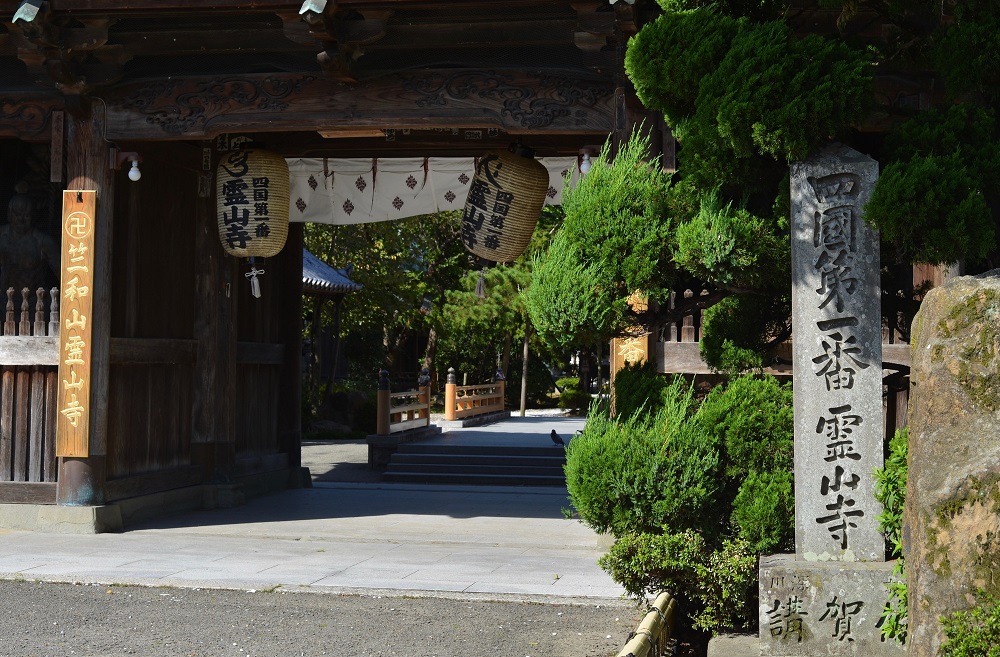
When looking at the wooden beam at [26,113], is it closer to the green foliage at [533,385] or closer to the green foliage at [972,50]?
the green foliage at [972,50]

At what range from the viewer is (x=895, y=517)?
17.4 ft

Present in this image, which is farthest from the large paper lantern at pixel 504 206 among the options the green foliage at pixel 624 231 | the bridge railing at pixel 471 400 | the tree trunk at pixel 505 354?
the tree trunk at pixel 505 354

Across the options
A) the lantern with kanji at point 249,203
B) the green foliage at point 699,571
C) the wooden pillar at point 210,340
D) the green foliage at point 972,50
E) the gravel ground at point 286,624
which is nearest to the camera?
the green foliage at point 972,50

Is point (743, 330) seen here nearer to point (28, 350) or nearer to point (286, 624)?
point (286, 624)

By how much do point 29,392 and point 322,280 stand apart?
11093 millimetres

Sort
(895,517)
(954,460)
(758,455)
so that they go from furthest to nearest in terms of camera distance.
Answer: (758,455) → (895,517) → (954,460)

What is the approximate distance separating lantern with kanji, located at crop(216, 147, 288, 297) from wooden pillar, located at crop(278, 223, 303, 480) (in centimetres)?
343

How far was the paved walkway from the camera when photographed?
25.6 feet

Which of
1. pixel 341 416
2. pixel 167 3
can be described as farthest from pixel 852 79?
pixel 341 416

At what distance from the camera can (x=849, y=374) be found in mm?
5578

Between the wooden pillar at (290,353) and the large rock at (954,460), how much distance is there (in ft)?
33.5

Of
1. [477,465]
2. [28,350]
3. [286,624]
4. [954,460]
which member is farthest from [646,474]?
[477,465]

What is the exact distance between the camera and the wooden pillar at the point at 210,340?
11.6m

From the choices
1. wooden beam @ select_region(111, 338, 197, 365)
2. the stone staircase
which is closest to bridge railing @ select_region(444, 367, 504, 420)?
the stone staircase
